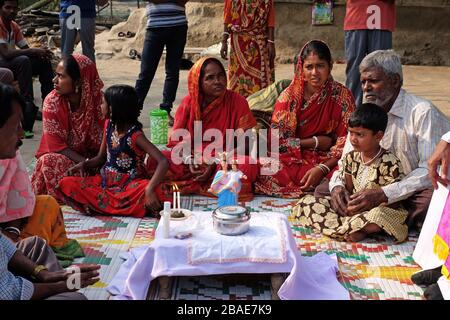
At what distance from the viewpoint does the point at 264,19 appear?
693 centimetres

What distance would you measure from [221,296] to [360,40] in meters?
3.87

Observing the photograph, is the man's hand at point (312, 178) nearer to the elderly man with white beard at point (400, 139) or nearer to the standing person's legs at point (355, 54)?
the elderly man with white beard at point (400, 139)

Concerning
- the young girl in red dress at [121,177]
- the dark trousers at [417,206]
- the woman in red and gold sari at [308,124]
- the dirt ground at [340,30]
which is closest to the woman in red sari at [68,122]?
the young girl in red dress at [121,177]

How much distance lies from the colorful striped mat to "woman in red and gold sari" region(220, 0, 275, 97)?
8.58 ft

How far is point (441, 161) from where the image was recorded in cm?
340

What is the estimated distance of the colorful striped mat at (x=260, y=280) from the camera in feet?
11.0

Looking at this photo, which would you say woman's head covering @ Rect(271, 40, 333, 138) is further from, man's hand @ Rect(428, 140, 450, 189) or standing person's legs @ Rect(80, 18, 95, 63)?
standing person's legs @ Rect(80, 18, 95, 63)

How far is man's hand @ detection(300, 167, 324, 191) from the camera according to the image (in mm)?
4824

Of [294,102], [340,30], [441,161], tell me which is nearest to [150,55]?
[294,102]

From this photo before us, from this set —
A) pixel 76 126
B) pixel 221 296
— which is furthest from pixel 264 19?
pixel 221 296

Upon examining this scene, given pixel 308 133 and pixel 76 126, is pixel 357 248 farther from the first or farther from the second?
pixel 76 126

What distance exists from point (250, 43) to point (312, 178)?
263 centimetres

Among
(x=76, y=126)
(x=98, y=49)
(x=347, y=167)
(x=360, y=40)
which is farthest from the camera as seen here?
(x=98, y=49)

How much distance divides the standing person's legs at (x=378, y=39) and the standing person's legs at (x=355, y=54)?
1.9 inches
